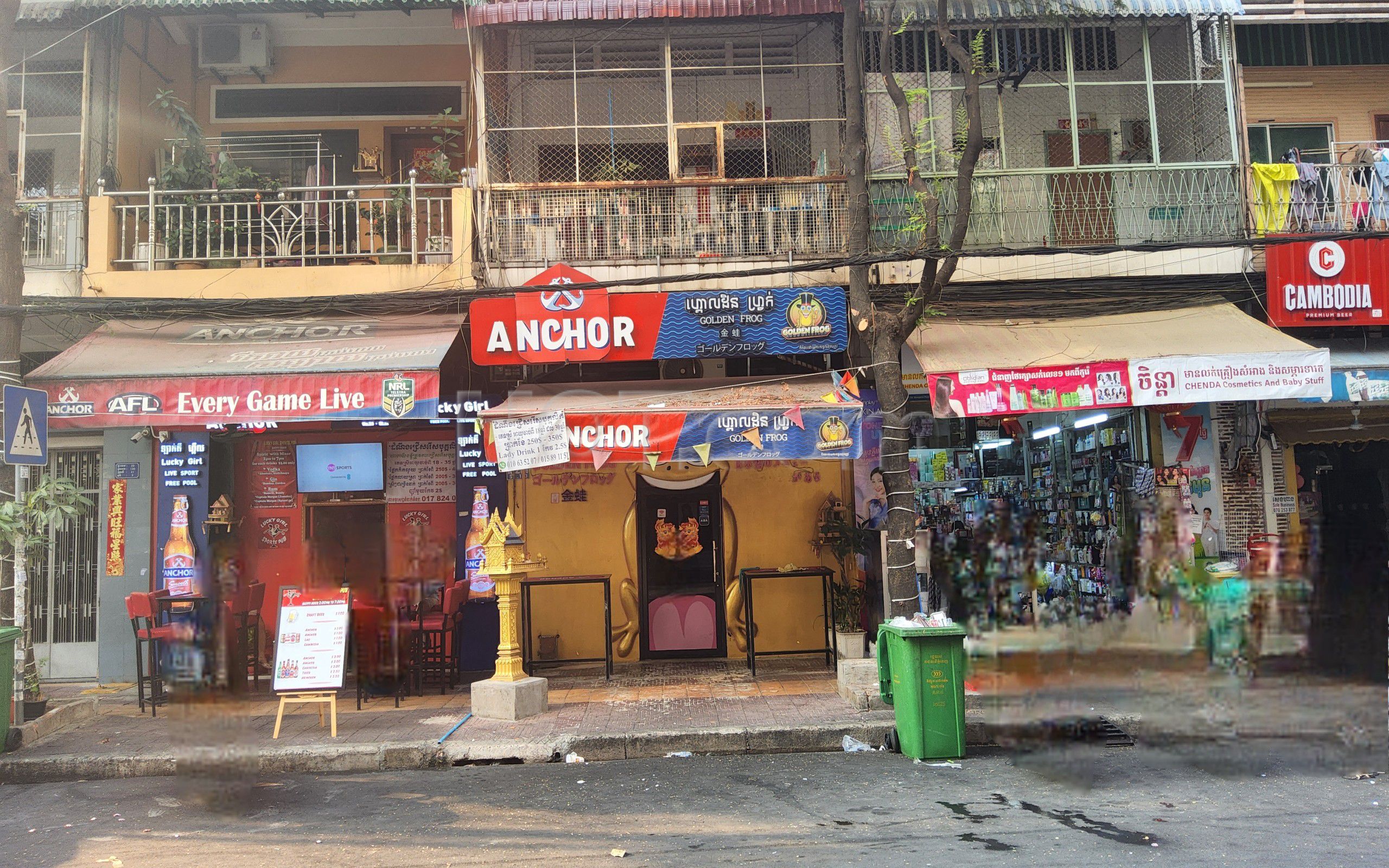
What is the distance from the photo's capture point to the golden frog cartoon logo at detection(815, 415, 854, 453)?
1005 cm

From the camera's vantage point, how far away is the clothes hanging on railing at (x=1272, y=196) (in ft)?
37.7

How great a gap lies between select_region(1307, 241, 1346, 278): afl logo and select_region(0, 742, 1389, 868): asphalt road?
20.5 feet

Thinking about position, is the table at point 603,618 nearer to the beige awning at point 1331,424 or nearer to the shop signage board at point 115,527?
the shop signage board at point 115,527

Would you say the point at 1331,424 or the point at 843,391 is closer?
the point at 843,391

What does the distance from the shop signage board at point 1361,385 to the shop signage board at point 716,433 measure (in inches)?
207

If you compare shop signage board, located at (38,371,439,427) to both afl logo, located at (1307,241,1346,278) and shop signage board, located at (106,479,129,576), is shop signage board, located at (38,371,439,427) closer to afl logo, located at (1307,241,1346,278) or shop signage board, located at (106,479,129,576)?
shop signage board, located at (106,479,129,576)

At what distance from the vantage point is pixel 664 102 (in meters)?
12.7

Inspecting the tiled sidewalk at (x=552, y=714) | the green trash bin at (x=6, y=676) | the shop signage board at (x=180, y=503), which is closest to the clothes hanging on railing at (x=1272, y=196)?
the tiled sidewalk at (x=552, y=714)

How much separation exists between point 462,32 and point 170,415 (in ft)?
20.5

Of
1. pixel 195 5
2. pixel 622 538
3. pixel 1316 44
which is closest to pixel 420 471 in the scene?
pixel 622 538

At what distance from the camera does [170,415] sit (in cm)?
989

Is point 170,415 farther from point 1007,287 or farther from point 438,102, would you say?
point 1007,287

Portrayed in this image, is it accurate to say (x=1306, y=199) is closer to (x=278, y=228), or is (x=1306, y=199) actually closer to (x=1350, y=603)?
(x=1350, y=603)

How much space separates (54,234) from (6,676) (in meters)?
5.61
